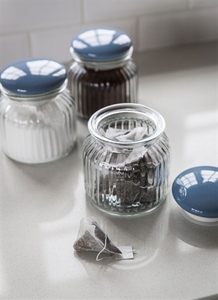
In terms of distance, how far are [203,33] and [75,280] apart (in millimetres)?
791

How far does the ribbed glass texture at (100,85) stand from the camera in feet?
3.40

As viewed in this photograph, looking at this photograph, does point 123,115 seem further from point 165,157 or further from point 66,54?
point 66,54

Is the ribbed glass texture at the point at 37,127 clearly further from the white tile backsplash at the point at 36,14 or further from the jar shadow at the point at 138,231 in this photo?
the white tile backsplash at the point at 36,14

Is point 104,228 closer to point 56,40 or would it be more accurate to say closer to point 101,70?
point 101,70

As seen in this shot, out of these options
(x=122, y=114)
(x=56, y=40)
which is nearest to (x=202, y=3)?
(x=56, y=40)

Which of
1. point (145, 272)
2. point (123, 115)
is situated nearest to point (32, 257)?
point (145, 272)

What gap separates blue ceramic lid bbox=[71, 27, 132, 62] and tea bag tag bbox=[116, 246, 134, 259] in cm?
36

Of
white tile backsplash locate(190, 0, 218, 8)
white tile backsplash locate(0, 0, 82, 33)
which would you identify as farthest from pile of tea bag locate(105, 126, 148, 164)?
white tile backsplash locate(190, 0, 218, 8)

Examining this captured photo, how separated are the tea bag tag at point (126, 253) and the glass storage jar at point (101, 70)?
34 centimetres

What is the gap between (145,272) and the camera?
0.76 m

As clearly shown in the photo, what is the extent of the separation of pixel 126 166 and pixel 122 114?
0.38 ft

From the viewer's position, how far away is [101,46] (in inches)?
39.8

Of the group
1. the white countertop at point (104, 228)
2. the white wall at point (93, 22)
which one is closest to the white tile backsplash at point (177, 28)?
the white wall at point (93, 22)

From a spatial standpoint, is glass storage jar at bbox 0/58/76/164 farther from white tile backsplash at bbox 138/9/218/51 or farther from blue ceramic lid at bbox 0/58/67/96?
white tile backsplash at bbox 138/9/218/51
